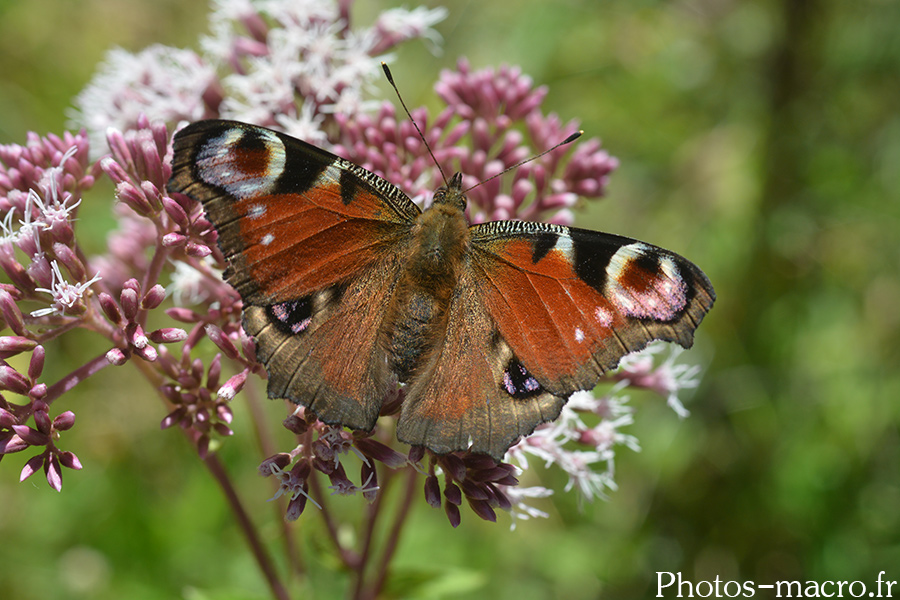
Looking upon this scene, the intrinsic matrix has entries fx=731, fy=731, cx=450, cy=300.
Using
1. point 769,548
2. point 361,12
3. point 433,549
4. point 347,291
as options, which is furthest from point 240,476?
point 361,12

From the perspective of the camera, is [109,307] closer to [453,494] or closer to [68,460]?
[68,460]

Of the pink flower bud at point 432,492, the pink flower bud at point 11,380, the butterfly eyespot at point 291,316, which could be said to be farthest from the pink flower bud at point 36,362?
the pink flower bud at point 432,492

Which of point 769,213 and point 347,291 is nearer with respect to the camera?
point 347,291

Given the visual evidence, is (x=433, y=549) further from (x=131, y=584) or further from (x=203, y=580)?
(x=131, y=584)

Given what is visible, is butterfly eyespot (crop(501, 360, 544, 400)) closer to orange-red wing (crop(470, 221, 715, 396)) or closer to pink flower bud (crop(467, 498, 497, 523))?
orange-red wing (crop(470, 221, 715, 396))

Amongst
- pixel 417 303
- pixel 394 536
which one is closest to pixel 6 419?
pixel 417 303

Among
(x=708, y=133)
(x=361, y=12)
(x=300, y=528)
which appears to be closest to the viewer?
(x=300, y=528)

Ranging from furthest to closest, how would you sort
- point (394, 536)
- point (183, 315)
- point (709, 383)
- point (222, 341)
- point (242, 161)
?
1. point (709, 383)
2. point (394, 536)
3. point (183, 315)
4. point (222, 341)
5. point (242, 161)

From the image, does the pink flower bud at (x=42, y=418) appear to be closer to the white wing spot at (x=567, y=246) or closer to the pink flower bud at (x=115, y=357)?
the pink flower bud at (x=115, y=357)
